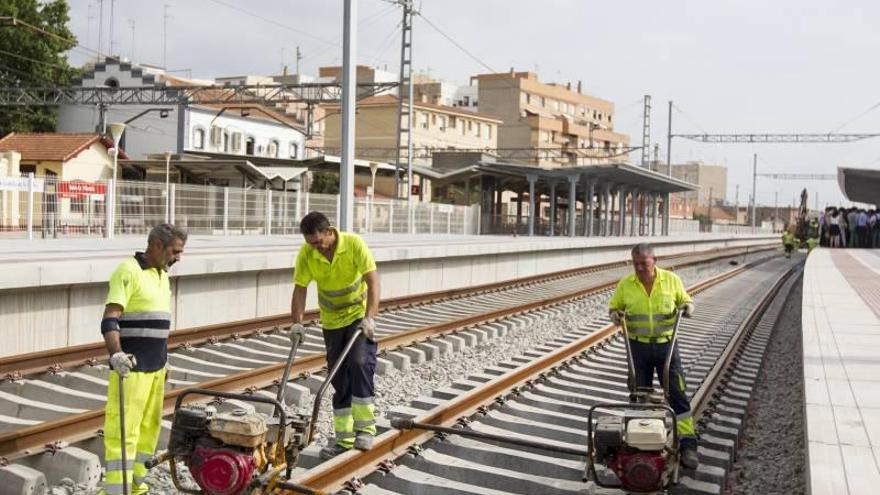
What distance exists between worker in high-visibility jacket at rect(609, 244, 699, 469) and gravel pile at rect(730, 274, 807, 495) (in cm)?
75

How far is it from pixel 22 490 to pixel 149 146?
53.0 m

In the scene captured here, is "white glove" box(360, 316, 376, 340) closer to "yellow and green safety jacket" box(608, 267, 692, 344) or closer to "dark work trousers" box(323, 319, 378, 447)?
"dark work trousers" box(323, 319, 378, 447)

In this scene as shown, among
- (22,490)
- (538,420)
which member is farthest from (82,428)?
(538,420)

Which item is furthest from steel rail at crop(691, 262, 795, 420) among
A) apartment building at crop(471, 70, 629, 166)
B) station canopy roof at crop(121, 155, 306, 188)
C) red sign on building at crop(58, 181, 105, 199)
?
apartment building at crop(471, 70, 629, 166)

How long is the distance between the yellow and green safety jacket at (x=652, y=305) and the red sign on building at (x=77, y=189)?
50.3ft

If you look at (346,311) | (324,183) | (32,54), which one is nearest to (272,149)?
(324,183)

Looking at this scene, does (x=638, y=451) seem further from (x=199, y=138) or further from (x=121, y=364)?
(x=199, y=138)

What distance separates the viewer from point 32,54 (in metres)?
54.1

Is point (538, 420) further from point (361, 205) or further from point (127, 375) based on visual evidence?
point (361, 205)

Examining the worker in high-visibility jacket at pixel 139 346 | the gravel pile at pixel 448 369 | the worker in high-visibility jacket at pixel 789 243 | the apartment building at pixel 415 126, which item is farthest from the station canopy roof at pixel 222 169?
the apartment building at pixel 415 126

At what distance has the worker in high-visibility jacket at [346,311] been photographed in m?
6.79

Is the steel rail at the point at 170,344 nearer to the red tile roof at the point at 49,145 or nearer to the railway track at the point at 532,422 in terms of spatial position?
the railway track at the point at 532,422

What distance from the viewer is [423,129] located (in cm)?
8200

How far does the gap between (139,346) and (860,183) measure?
39064 mm
